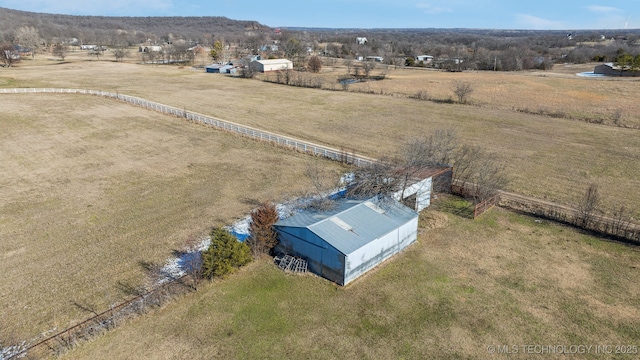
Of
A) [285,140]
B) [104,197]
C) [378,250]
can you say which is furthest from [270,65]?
[378,250]

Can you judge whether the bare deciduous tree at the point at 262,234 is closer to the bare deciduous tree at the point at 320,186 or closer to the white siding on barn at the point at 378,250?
the bare deciduous tree at the point at 320,186

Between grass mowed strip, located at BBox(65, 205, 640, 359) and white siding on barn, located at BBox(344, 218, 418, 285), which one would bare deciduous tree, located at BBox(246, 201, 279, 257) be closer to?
grass mowed strip, located at BBox(65, 205, 640, 359)

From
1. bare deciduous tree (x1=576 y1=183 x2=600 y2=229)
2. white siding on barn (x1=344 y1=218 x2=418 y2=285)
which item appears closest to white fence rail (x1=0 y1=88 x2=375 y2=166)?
white siding on barn (x1=344 y1=218 x2=418 y2=285)

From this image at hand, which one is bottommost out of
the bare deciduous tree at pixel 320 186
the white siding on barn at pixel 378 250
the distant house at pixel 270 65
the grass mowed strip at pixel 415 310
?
the grass mowed strip at pixel 415 310

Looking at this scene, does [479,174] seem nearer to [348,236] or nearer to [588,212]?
[588,212]

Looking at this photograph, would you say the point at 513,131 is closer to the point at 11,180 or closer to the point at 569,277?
the point at 569,277

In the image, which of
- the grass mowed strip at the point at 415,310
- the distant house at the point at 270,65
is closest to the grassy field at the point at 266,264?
the grass mowed strip at the point at 415,310
